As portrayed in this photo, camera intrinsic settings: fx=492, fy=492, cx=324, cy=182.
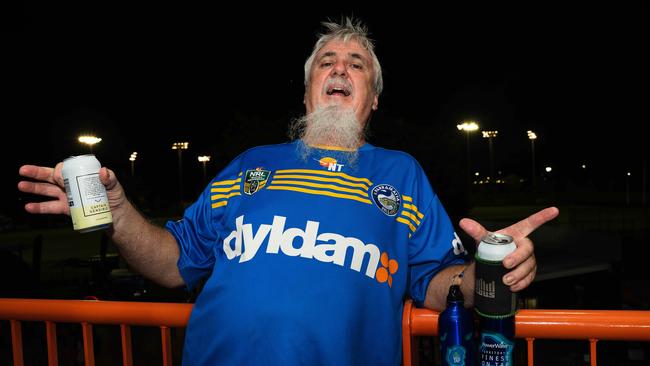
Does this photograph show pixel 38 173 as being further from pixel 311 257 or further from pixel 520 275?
pixel 520 275

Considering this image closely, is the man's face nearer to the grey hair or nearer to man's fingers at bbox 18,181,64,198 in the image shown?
the grey hair

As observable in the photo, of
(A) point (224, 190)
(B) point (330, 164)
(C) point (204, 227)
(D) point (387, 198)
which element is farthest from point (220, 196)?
(D) point (387, 198)

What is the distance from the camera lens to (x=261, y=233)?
2.11 m

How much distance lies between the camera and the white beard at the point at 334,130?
254cm

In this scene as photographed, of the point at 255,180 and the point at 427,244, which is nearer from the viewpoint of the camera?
the point at 427,244

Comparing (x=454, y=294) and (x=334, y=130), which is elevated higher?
(x=334, y=130)

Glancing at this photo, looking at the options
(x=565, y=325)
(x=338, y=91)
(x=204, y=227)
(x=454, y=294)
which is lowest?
(x=565, y=325)

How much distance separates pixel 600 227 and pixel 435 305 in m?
33.9

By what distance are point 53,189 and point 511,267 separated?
6.20 feet

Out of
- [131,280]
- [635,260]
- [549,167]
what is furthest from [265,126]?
[549,167]

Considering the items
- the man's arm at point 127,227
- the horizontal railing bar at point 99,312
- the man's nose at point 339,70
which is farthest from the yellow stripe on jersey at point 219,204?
the man's nose at point 339,70

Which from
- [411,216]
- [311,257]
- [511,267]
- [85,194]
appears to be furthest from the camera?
[411,216]

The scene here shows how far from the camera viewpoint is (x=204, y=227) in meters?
2.42

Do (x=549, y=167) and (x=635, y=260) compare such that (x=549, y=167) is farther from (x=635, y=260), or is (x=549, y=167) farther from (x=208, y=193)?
(x=208, y=193)
